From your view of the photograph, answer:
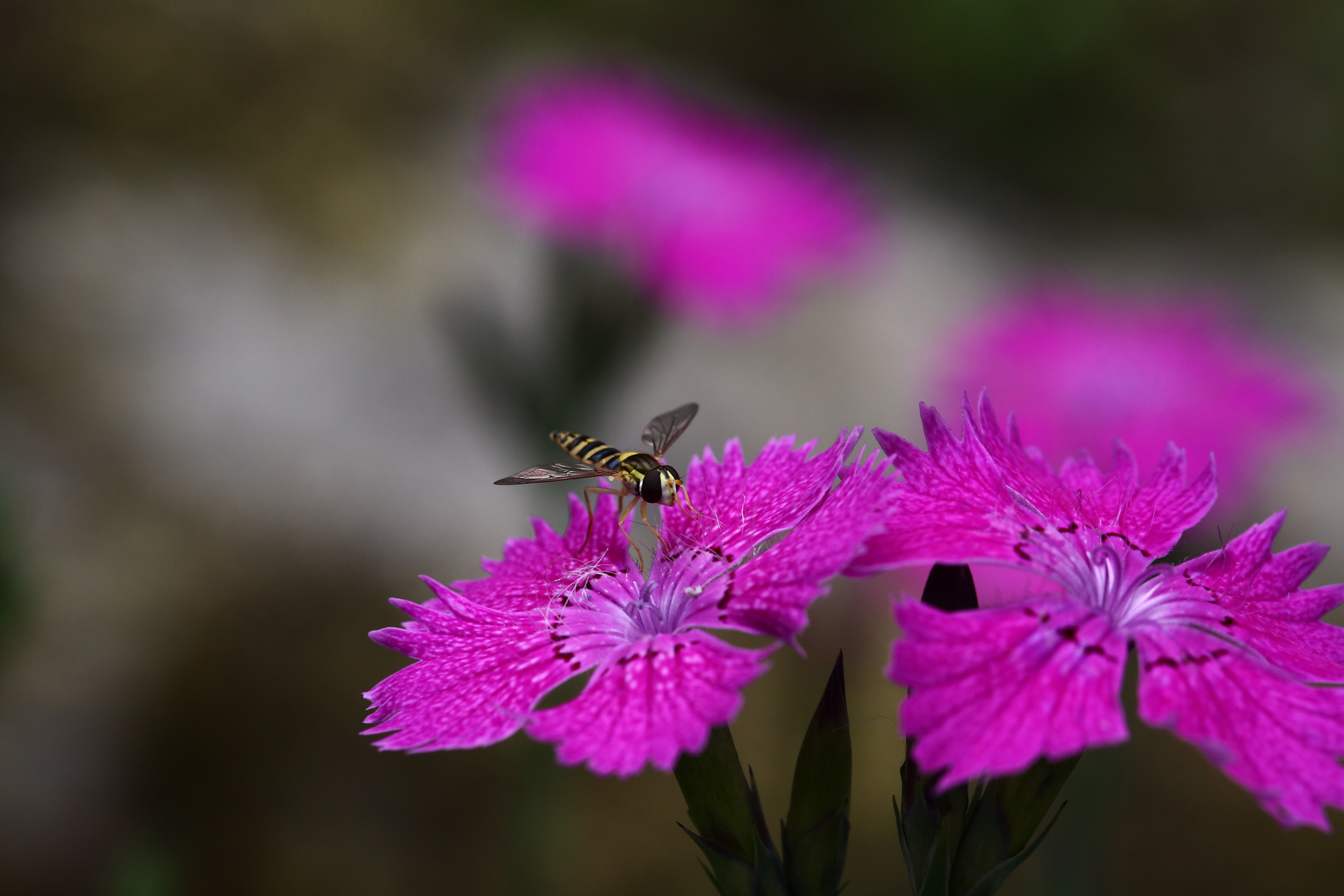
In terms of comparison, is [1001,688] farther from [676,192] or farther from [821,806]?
[676,192]

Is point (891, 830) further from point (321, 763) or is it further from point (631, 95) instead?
point (631, 95)

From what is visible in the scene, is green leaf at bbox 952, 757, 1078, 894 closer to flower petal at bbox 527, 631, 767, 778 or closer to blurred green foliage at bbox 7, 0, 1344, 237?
flower petal at bbox 527, 631, 767, 778

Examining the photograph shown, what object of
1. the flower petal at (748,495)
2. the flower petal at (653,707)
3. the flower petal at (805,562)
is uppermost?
the flower petal at (748,495)

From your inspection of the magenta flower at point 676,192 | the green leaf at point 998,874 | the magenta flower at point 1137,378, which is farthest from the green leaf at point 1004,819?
the magenta flower at point 676,192

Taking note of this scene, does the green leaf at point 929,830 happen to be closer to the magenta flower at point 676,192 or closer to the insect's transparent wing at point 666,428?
the insect's transparent wing at point 666,428

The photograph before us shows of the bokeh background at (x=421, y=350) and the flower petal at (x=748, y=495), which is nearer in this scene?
the flower petal at (x=748, y=495)
